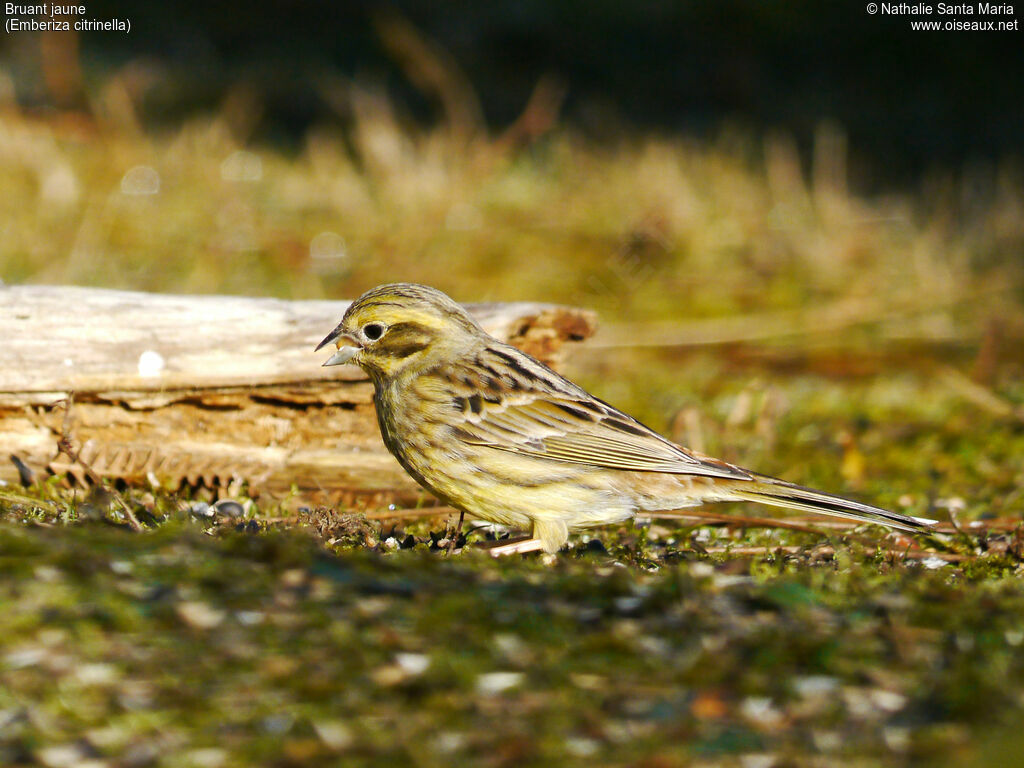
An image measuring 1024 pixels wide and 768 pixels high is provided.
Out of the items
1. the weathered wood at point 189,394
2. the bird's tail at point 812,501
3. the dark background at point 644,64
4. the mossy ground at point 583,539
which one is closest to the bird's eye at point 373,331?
the weathered wood at point 189,394

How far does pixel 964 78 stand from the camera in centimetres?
1916

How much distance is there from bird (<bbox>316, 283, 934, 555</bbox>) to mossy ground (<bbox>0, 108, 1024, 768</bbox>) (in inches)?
7.9

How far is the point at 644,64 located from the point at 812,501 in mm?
15512

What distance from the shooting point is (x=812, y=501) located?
4.64 meters

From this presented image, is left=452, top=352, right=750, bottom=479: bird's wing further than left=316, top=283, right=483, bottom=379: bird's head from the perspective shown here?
No

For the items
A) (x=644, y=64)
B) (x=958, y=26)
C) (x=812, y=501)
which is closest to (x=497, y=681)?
(x=812, y=501)

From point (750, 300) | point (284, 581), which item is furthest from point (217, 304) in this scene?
point (750, 300)

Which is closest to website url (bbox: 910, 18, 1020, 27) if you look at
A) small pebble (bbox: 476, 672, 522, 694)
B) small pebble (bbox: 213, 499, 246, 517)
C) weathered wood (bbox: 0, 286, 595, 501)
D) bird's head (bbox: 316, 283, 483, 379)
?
weathered wood (bbox: 0, 286, 595, 501)

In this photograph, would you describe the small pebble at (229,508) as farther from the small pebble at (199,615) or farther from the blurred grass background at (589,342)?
the small pebble at (199,615)

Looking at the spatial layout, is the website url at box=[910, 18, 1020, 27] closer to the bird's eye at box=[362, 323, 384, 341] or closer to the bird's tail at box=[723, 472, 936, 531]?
the bird's tail at box=[723, 472, 936, 531]

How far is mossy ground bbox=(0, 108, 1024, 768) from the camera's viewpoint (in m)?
2.64

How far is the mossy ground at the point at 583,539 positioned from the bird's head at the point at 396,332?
67 cm

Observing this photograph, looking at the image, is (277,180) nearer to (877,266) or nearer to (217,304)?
(877,266)

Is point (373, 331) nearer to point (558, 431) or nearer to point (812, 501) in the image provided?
point (558, 431)
